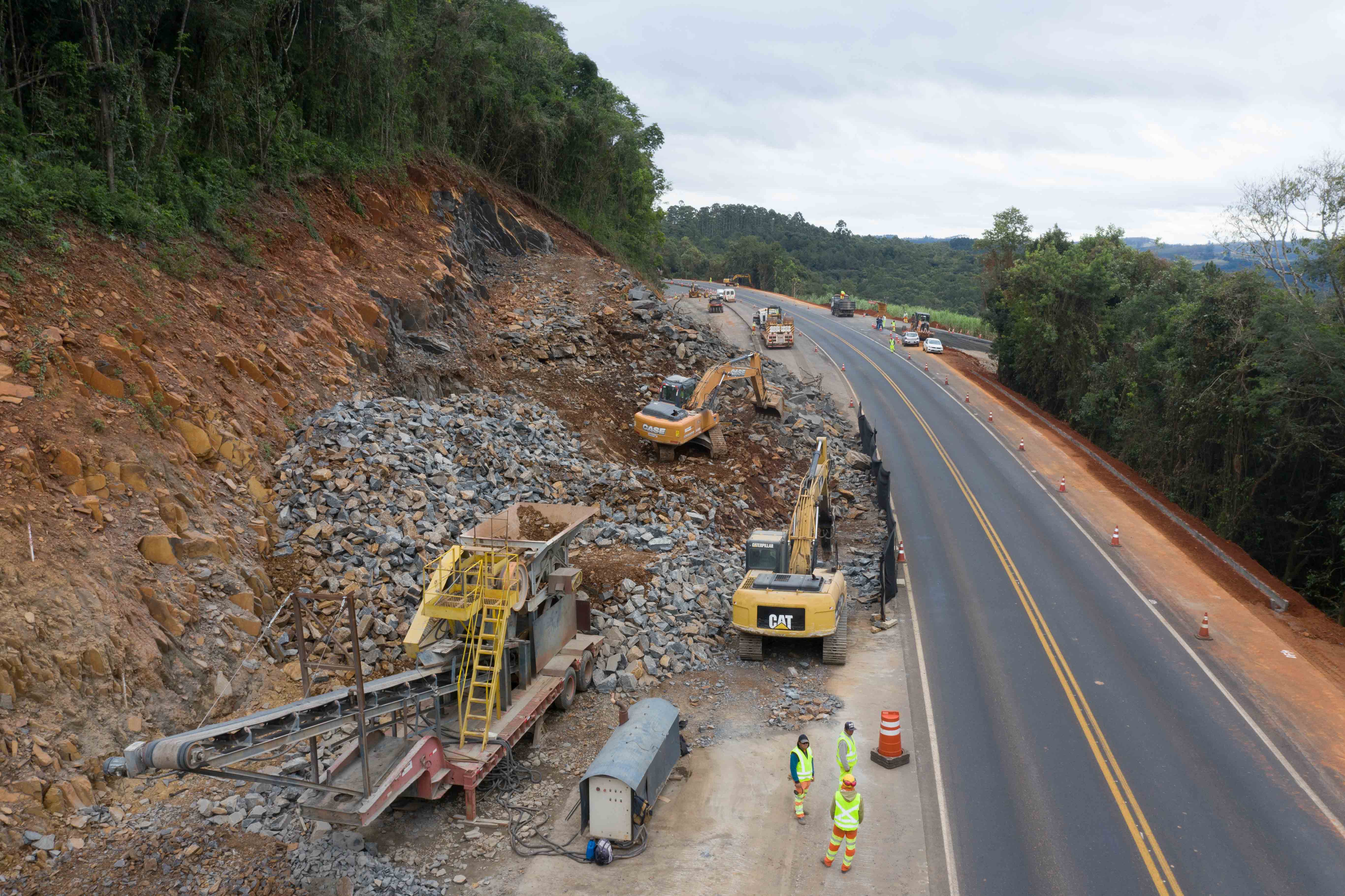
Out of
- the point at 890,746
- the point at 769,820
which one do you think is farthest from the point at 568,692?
the point at 890,746

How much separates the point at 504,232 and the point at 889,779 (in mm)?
28493

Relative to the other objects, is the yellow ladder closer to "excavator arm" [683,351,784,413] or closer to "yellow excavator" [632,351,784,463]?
"yellow excavator" [632,351,784,463]

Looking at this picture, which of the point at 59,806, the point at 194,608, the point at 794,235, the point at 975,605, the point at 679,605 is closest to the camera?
the point at 59,806

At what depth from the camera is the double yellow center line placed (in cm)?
1135

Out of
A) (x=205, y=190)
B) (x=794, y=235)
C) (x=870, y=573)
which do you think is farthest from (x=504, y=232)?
(x=794, y=235)

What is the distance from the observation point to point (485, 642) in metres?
13.0

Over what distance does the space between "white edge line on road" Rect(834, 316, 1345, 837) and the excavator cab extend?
11.2 m

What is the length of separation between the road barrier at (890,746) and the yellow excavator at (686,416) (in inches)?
510

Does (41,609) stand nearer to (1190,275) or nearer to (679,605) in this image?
(679,605)

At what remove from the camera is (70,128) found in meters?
18.4

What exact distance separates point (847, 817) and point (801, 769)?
0.99 m

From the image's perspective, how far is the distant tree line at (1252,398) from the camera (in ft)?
73.2

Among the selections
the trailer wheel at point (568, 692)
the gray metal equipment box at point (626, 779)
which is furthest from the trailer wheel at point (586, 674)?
the gray metal equipment box at point (626, 779)

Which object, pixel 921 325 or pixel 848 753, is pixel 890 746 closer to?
pixel 848 753
